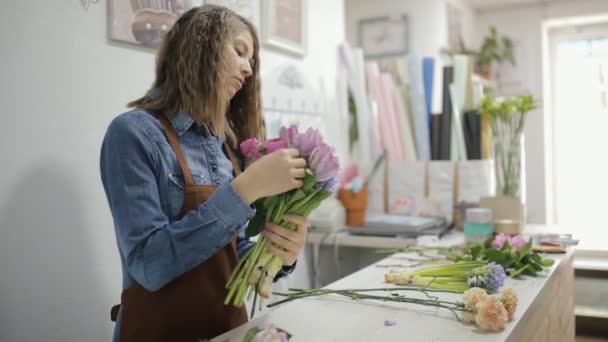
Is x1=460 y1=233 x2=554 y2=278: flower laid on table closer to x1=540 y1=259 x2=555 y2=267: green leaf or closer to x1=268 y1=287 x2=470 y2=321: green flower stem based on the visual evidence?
x1=540 y1=259 x2=555 y2=267: green leaf

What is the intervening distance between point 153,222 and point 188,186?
15 centimetres

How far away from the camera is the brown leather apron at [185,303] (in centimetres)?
105

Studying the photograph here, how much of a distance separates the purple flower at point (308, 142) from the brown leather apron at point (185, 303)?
24 cm

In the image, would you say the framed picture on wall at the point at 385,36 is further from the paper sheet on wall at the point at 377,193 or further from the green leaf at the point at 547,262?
the green leaf at the point at 547,262

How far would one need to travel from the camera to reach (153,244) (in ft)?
3.14

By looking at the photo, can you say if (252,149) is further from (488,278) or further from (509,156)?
(509,156)

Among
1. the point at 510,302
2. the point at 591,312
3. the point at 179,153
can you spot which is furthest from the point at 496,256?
the point at 591,312

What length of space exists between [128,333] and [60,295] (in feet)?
1.17

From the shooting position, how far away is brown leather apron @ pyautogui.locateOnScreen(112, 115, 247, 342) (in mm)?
1046

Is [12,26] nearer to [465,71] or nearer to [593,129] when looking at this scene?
[465,71]

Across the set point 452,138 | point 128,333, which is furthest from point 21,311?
point 452,138

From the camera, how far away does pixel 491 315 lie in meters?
1.02

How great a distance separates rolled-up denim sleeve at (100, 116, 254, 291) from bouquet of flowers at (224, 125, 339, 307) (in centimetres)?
9

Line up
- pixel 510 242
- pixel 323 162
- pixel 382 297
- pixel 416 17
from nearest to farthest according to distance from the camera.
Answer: pixel 323 162 < pixel 382 297 < pixel 510 242 < pixel 416 17
